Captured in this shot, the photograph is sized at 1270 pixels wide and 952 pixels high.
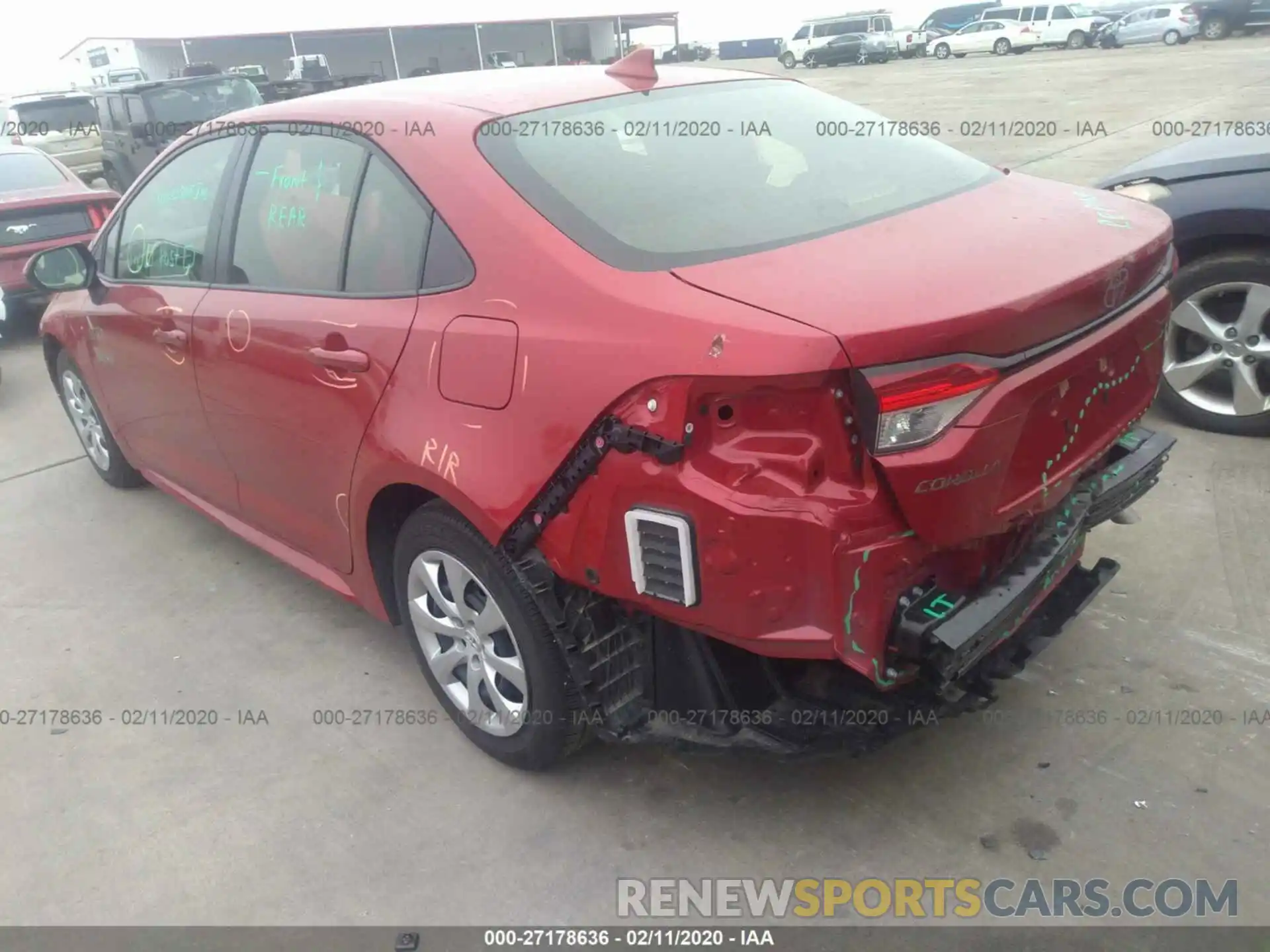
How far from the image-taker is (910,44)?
40.7m

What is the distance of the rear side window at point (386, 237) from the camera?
8.46 feet

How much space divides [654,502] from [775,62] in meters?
51.1

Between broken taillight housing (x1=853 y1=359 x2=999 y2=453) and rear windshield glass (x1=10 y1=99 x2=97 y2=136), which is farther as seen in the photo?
rear windshield glass (x1=10 y1=99 x2=97 y2=136)

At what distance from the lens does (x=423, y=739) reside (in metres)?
3.00

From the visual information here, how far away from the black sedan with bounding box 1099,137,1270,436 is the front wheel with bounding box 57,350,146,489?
15.1 feet

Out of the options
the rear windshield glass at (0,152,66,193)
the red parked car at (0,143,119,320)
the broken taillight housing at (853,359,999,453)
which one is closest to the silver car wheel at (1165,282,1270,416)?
the broken taillight housing at (853,359,999,453)

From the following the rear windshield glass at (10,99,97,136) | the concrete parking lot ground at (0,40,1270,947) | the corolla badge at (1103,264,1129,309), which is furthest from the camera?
the rear windshield glass at (10,99,97,136)

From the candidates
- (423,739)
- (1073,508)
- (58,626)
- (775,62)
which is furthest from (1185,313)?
(775,62)

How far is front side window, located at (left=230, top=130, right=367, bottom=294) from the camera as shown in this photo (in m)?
2.84

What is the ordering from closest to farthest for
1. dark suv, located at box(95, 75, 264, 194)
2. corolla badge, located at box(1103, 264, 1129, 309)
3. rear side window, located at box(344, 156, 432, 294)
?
1. corolla badge, located at box(1103, 264, 1129, 309)
2. rear side window, located at box(344, 156, 432, 294)
3. dark suv, located at box(95, 75, 264, 194)

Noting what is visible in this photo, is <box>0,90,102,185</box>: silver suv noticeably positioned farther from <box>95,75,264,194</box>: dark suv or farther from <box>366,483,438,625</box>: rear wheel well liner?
<box>366,483,438,625</box>: rear wheel well liner

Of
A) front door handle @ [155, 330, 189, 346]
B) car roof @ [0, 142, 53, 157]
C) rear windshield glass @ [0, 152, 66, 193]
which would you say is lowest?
front door handle @ [155, 330, 189, 346]

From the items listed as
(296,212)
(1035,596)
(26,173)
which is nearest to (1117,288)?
(1035,596)

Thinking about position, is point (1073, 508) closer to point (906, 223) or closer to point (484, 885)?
point (906, 223)
